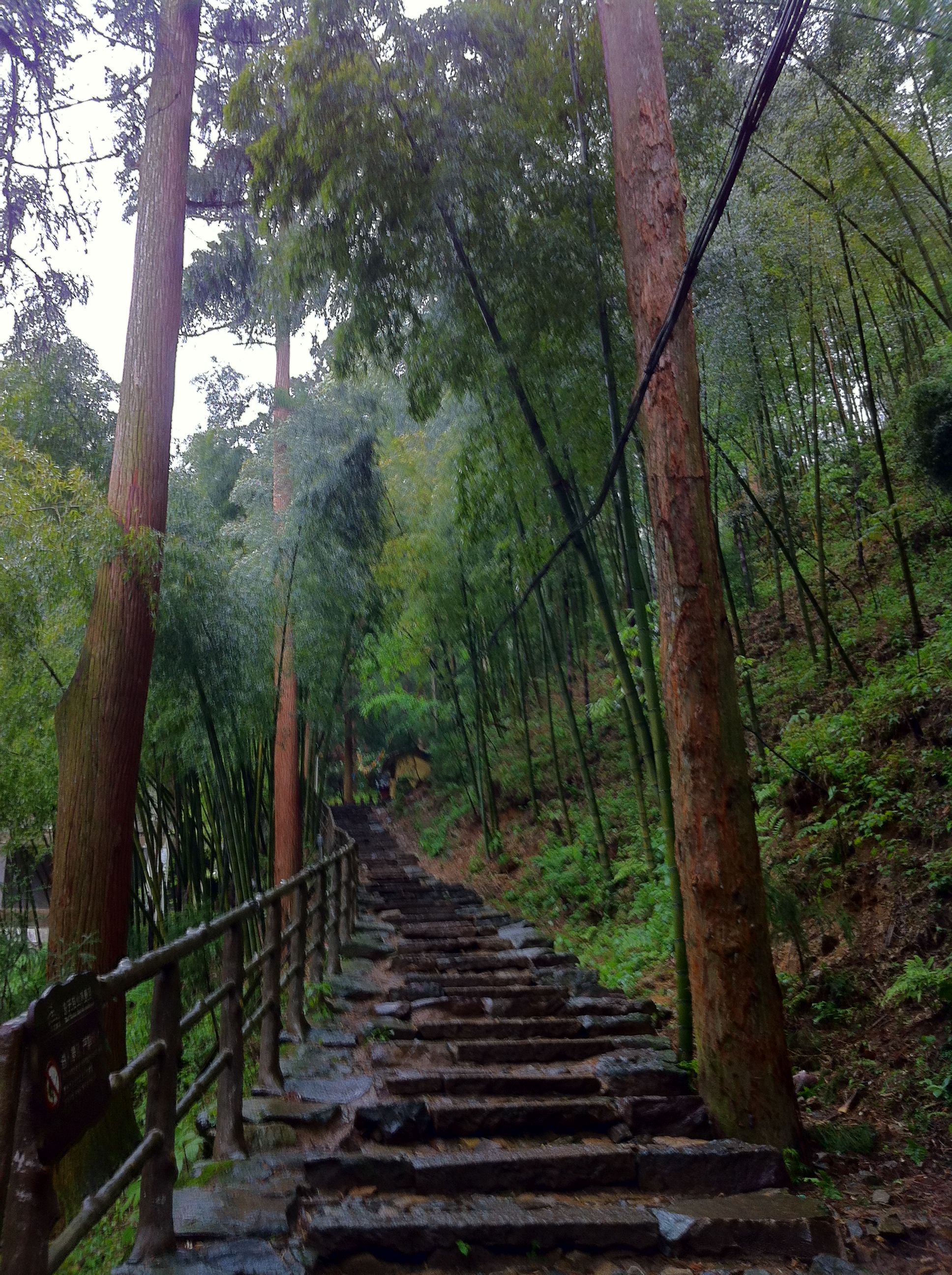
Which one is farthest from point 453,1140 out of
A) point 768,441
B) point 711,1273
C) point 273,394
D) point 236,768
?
point 273,394

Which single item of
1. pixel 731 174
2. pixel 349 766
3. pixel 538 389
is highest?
pixel 349 766

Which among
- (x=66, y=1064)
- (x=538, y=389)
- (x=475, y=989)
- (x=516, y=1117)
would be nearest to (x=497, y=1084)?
(x=516, y=1117)

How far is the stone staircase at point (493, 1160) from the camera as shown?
7.31 ft

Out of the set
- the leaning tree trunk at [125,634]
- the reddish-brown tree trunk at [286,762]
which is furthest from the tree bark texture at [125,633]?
the reddish-brown tree trunk at [286,762]

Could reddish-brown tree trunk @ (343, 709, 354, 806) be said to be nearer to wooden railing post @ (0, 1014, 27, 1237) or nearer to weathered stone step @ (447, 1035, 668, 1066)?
weathered stone step @ (447, 1035, 668, 1066)

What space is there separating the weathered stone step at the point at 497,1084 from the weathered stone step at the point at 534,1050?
16.3 inches

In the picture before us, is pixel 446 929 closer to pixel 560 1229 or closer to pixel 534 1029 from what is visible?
pixel 534 1029

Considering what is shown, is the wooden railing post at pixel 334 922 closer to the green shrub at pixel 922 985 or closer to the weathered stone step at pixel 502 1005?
the weathered stone step at pixel 502 1005

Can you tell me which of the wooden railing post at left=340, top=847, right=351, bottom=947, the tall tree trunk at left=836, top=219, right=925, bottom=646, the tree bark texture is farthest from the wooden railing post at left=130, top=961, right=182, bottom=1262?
the tall tree trunk at left=836, top=219, right=925, bottom=646

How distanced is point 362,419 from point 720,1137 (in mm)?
8201

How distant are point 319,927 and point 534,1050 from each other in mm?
1744

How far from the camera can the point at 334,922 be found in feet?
18.7

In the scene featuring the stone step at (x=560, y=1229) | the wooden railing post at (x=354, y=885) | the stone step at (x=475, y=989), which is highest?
the wooden railing post at (x=354, y=885)

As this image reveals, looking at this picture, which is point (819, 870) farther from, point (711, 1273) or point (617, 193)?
point (617, 193)
